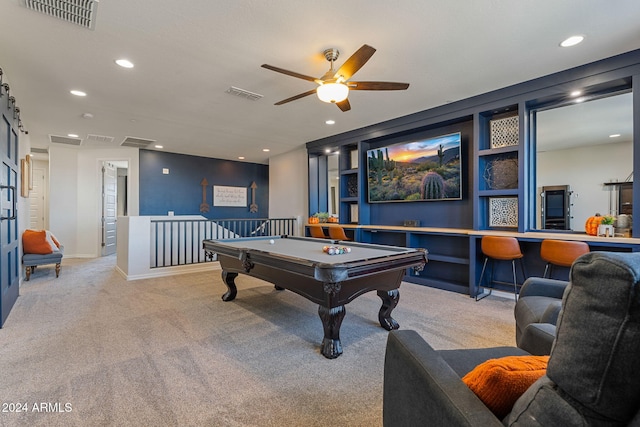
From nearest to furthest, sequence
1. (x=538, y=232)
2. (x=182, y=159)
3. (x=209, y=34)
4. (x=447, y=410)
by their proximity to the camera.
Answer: (x=447, y=410)
(x=209, y=34)
(x=538, y=232)
(x=182, y=159)

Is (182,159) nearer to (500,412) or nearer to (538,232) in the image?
(538,232)

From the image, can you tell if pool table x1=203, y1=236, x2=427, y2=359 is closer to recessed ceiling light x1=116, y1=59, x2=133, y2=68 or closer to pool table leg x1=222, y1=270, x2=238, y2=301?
pool table leg x1=222, y1=270, x2=238, y2=301

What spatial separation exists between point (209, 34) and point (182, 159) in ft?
19.6

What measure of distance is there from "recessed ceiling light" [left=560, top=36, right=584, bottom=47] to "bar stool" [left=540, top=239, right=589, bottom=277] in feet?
6.21

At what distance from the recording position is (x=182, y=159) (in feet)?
26.2

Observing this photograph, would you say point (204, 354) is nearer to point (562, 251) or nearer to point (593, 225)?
point (562, 251)

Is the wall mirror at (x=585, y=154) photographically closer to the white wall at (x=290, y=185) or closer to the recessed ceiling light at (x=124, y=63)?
the white wall at (x=290, y=185)

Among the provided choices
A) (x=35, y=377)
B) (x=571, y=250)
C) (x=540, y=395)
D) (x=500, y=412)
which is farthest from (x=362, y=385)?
(x=571, y=250)

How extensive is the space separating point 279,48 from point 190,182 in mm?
6167

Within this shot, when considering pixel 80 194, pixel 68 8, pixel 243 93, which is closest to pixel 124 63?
pixel 68 8

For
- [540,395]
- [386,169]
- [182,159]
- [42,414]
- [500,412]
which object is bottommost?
[42,414]

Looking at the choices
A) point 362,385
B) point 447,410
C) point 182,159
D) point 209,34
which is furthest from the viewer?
point 182,159

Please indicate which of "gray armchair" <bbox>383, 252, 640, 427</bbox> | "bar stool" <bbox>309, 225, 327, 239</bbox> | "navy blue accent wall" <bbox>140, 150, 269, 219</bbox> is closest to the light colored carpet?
"gray armchair" <bbox>383, 252, 640, 427</bbox>

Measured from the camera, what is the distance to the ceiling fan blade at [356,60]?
7.72 feet
